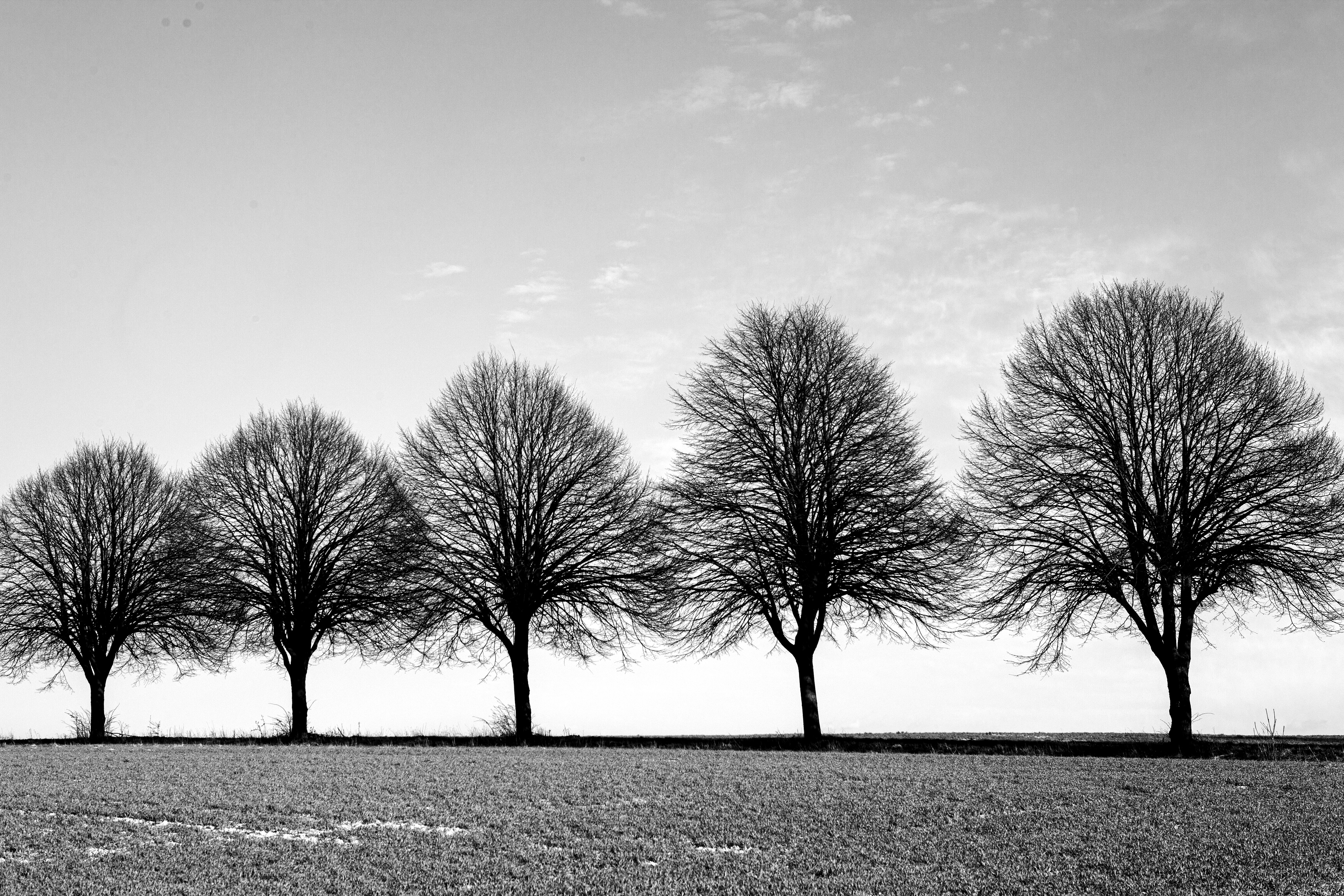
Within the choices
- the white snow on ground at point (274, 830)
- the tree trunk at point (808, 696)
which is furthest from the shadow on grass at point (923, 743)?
the white snow on ground at point (274, 830)

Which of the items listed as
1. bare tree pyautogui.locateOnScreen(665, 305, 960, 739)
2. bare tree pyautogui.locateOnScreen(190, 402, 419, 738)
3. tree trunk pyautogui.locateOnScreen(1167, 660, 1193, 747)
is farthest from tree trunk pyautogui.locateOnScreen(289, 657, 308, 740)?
tree trunk pyautogui.locateOnScreen(1167, 660, 1193, 747)

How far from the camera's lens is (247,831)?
526 inches

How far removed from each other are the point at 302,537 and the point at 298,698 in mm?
5753

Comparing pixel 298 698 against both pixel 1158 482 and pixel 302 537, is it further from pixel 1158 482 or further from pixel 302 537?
pixel 1158 482

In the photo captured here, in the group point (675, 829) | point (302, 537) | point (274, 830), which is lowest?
point (675, 829)

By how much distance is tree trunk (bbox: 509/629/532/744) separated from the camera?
1257 inches

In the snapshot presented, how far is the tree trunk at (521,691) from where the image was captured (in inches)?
1257

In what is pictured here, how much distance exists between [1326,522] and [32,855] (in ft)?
94.0

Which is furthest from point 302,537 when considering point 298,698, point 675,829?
point 675,829

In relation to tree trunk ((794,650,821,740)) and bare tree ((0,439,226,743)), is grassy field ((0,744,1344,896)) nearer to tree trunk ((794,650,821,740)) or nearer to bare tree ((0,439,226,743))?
tree trunk ((794,650,821,740))

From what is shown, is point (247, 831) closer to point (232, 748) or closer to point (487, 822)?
point (487, 822)

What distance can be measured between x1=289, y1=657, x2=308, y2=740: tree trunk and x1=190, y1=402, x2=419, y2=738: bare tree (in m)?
0.04

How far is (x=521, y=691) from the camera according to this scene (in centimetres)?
3247

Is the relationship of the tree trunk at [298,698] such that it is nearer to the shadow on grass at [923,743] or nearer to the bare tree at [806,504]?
the shadow on grass at [923,743]
